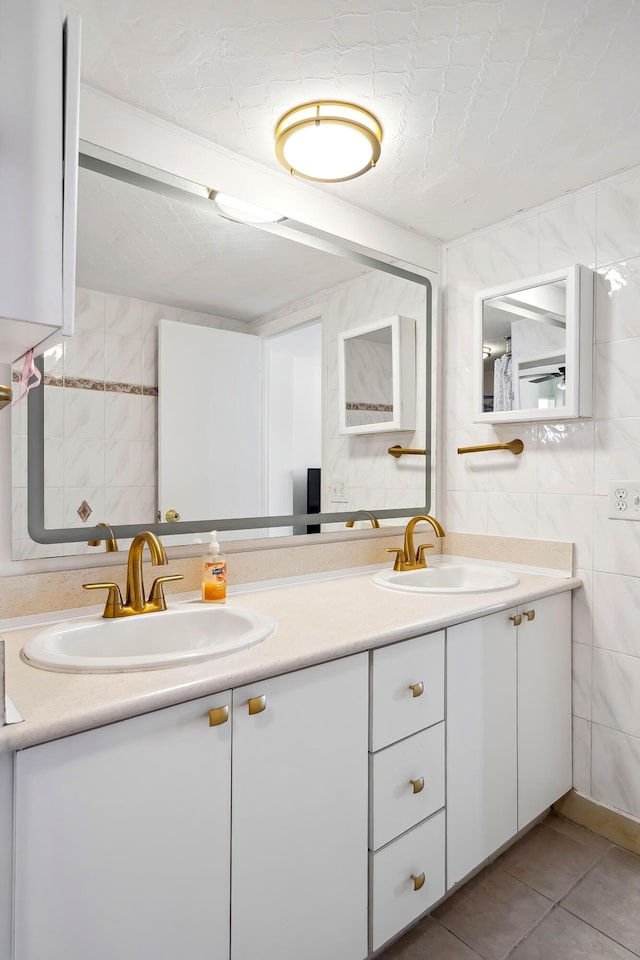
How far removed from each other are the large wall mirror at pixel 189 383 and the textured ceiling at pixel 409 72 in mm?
232

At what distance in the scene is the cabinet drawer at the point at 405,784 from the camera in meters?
1.32

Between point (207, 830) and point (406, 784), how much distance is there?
0.57 m

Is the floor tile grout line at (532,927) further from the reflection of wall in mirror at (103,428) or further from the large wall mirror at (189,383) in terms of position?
the reflection of wall in mirror at (103,428)

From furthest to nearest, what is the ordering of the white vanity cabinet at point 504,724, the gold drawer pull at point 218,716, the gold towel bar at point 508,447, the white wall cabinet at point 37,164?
the gold towel bar at point 508,447
the white vanity cabinet at point 504,724
the gold drawer pull at point 218,716
the white wall cabinet at point 37,164

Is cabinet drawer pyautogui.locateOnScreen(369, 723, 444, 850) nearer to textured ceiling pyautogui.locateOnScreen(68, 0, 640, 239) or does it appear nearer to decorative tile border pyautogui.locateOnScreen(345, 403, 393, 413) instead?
decorative tile border pyautogui.locateOnScreen(345, 403, 393, 413)

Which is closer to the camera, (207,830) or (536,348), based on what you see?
(207,830)

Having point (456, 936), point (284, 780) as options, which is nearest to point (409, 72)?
point (284, 780)

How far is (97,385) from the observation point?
1.47 metres

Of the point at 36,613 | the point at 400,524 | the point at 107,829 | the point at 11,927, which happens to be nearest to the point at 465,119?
the point at 400,524

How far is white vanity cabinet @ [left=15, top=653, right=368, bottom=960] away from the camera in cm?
87

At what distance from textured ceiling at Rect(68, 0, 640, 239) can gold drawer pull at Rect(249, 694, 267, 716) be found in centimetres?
146

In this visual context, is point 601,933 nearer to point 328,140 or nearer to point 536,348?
point 536,348

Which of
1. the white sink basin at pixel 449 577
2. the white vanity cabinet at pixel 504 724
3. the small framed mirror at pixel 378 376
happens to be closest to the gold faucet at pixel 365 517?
the white sink basin at pixel 449 577

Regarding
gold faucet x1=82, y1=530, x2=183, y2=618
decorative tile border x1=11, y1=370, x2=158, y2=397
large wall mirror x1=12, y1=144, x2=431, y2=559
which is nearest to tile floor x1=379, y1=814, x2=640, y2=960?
gold faucet x1=82, y1=530, x2=183, y2=618
